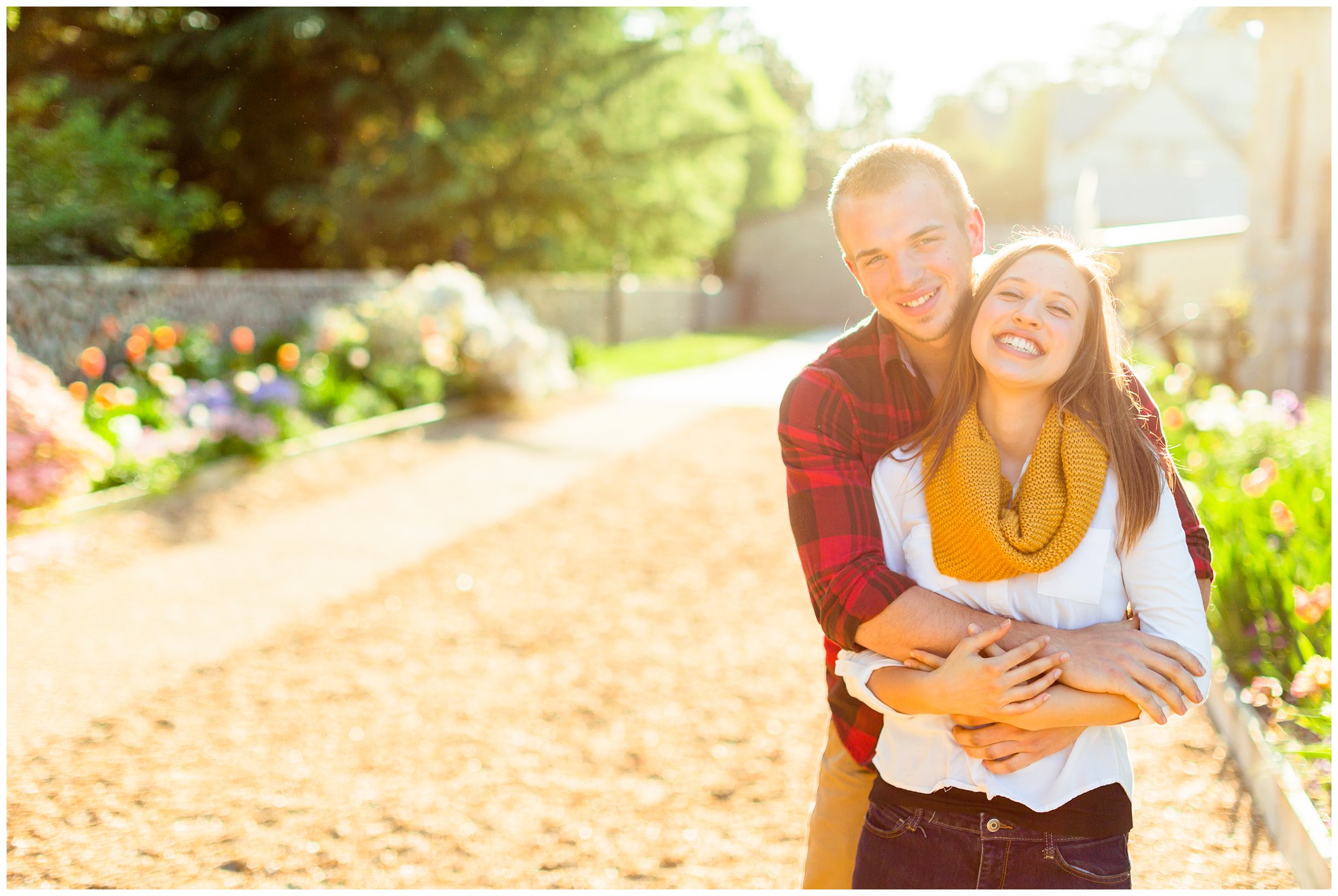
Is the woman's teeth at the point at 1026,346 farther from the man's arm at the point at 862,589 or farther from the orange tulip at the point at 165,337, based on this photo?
the orange tulip at the point at 165,337

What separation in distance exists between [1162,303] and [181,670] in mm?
10104

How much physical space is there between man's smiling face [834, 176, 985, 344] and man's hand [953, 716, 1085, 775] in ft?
2.20

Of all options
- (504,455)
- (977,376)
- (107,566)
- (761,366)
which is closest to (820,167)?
(761,366)

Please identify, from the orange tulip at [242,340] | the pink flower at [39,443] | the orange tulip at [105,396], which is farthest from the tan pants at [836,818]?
the orange tulip at [242,340]

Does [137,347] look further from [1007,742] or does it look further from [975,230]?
[1007,742]

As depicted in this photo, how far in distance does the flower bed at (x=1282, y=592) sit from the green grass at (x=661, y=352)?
11024 millimetres

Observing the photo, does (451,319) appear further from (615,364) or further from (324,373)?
(615,364)

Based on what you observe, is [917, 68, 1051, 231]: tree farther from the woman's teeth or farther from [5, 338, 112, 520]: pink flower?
the woman's teeth

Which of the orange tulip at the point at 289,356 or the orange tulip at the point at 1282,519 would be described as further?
the orange tulip at the point at 289,356

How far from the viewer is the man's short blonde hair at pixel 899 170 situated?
183 centimetres

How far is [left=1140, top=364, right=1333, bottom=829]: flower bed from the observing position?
289cm

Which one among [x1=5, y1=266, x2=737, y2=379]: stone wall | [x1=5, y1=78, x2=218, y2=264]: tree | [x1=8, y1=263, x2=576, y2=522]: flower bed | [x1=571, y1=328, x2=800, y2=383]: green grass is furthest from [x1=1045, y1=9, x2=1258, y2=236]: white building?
[x1=5, y1=78, x2=218, y2=264]: tree

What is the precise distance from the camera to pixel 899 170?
1829 millimetres

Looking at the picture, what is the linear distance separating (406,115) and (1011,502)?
50.6 ft
